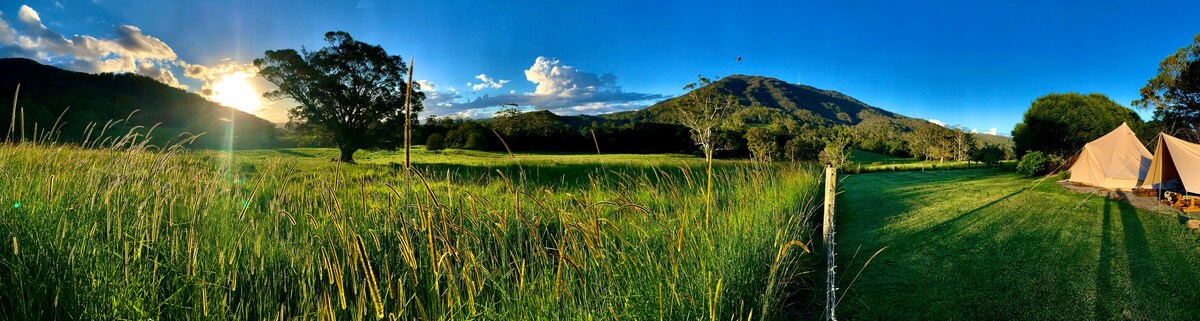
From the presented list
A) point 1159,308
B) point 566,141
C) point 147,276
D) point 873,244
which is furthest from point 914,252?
point 566,141

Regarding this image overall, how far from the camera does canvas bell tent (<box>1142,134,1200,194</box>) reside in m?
9.29

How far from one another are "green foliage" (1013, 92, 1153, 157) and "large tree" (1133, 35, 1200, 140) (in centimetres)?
446

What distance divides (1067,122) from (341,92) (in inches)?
1849

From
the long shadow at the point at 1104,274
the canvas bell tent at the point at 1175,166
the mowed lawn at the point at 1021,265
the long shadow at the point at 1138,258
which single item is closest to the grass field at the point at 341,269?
the mowed lawn at the point at 1021,265

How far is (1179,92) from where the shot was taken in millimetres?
24172

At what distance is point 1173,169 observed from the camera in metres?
10.6

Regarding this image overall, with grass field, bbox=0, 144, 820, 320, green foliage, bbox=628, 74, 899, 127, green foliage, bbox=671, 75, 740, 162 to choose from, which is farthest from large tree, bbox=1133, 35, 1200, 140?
green foliage, bbox=628, 74, 899, 127

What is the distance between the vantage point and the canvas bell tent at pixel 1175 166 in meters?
9.29

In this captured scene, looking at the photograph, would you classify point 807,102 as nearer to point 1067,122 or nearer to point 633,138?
point 633,138

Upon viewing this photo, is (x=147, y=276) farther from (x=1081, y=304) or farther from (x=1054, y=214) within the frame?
(x=1054, y=214)

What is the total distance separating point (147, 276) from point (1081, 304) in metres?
6.76

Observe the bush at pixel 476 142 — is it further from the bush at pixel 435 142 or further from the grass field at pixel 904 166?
the grass field at pixel 904 166

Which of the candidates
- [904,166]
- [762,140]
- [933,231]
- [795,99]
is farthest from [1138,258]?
[795,99]

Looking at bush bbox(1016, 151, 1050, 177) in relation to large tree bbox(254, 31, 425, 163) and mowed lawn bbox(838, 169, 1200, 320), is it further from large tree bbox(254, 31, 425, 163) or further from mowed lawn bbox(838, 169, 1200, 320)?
large tree bbox(254, 31, 425, 163)
